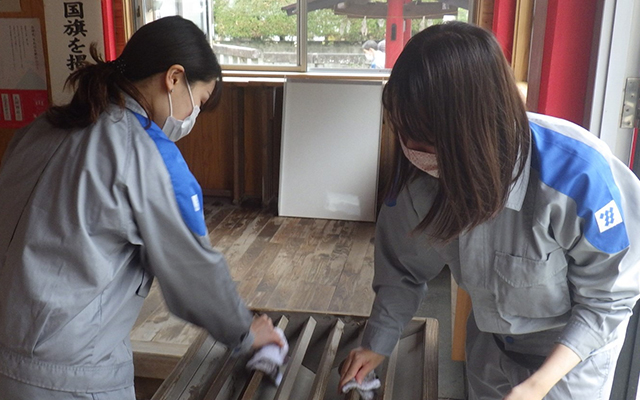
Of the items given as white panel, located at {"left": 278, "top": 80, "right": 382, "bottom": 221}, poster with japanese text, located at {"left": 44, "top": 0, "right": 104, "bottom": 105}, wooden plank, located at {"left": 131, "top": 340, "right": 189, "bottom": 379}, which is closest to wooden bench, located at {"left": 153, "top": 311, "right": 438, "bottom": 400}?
wooden plank, located at {"left": 131, "top": 340, "right": 189, "bottom": 379}

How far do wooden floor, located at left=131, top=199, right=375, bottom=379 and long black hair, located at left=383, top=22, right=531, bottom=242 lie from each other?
1.41m

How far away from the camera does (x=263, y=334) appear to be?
1.37 meters

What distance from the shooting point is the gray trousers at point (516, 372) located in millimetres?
1038

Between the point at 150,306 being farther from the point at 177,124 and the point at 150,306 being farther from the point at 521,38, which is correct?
the point at 521,38

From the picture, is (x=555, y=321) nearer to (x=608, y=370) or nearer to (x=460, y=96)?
(x=608, y=370)

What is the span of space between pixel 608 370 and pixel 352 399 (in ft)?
1.53

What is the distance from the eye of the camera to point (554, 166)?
0.96 meters

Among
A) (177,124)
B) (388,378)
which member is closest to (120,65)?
(177,124)

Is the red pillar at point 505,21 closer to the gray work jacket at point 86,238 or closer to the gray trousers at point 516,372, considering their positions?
the gray trousers at point 516,372

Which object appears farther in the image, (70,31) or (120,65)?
(70,31)

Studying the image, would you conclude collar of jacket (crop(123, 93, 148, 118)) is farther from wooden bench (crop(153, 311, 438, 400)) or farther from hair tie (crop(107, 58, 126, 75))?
wooden bench (crop(153, 311, 438, 400))

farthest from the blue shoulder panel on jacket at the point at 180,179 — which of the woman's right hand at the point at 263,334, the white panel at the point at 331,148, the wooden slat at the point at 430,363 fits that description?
the white panel at the point at 331,148

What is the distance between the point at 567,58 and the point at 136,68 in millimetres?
977

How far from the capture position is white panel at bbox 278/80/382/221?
14.4 feet
